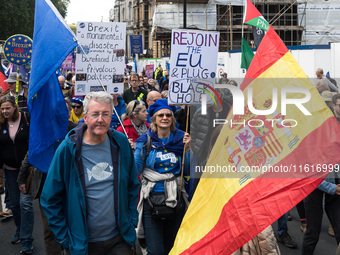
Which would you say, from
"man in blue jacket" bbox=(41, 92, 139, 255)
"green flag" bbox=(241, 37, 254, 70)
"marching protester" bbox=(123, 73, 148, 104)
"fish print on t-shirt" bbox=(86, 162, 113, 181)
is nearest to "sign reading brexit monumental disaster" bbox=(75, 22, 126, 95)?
"green flag" bbox=(241, 37, 254, 70)

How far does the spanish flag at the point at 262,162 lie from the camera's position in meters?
3.67

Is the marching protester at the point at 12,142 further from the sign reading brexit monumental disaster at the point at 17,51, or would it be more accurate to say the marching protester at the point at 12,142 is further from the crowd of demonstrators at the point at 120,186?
the sign reading brexit monumental disaster at the point at 17,51

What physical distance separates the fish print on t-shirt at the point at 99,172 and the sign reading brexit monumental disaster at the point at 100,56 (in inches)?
119

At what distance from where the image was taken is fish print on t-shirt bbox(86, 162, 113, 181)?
11.0 feet

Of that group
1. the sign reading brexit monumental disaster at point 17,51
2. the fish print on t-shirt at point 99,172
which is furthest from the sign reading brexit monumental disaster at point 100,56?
the sign reading brexit monumental disaster at point 17,51

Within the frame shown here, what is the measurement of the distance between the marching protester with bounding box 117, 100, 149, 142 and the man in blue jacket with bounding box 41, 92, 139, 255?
7.60 ft

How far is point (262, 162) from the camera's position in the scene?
387 centimetres

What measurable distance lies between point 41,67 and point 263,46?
2.25 meters

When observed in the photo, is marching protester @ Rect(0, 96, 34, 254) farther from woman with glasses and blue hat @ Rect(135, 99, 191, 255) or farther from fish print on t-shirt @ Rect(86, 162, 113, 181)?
fish print on t-shirt @ Rect(86, 162, 113, 181)

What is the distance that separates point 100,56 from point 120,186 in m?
3.47

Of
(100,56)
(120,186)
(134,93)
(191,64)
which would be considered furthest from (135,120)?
(134,93)

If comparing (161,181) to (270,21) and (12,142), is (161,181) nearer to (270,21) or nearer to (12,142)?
(12,142)

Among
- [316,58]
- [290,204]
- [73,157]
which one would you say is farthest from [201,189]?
[316,58]

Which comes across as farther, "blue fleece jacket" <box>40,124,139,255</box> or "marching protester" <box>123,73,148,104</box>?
"marching protester" <box>123,73,148,104</box>
